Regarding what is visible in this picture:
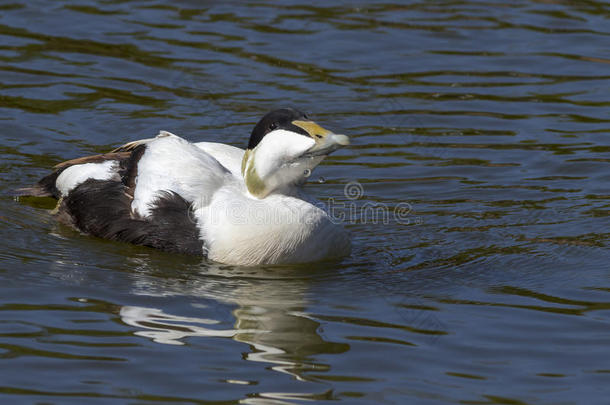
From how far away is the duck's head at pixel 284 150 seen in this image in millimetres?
6648

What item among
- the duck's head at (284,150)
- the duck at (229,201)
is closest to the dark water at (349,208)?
the duck at (229,201)

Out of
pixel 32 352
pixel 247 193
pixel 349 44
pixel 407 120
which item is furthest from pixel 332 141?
pixel 349 44

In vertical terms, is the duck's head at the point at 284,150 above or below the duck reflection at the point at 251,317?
above

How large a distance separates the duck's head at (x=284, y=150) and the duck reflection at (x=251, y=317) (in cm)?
56

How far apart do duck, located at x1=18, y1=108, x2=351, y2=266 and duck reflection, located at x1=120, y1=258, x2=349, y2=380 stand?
200 mm

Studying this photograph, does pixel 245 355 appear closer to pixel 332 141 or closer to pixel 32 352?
pixel 32 352

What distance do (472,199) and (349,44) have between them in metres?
4.00

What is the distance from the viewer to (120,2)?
43.0 feet

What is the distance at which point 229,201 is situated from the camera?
7031 mm

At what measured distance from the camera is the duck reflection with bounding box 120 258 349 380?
5.78 m
